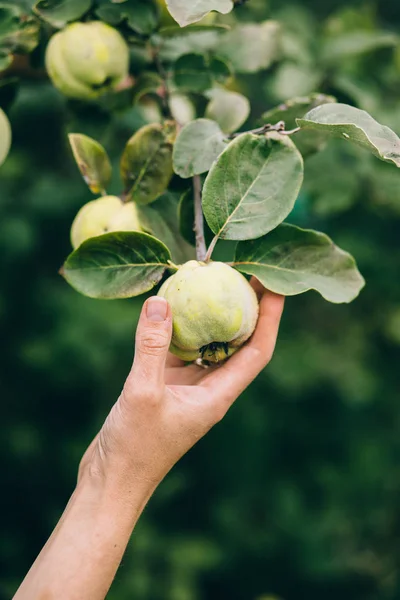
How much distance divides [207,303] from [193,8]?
428mm

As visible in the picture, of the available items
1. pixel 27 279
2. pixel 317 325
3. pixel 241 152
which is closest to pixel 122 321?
pixel 27 279

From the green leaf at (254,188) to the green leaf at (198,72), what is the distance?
338mm

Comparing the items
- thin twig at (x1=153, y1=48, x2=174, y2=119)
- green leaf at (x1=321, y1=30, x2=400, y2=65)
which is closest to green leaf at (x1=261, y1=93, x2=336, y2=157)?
thin twig at (x1=153, y1=48, x2=174, y2=119)

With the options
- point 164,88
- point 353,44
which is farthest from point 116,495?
point 353,44

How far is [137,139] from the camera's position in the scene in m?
1.04

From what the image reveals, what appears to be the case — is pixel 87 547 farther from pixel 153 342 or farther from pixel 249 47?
pixel 249 47

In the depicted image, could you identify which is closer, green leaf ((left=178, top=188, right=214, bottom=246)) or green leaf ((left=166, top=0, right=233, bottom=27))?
green leaf ((left=166, top=0, right=233, bottom=27))

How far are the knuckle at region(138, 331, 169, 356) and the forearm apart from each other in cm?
25

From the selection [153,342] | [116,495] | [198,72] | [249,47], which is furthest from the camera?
[249,47]

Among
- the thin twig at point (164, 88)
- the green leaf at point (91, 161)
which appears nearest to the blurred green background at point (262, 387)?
the thin twig at point (164, 88)

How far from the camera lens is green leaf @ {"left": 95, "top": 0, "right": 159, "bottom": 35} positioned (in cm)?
110

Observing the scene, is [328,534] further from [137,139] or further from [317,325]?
[137,139]

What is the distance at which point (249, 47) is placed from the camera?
132 centimetres

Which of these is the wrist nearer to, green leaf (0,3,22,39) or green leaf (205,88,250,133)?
green leaf (205,88,250,133)
